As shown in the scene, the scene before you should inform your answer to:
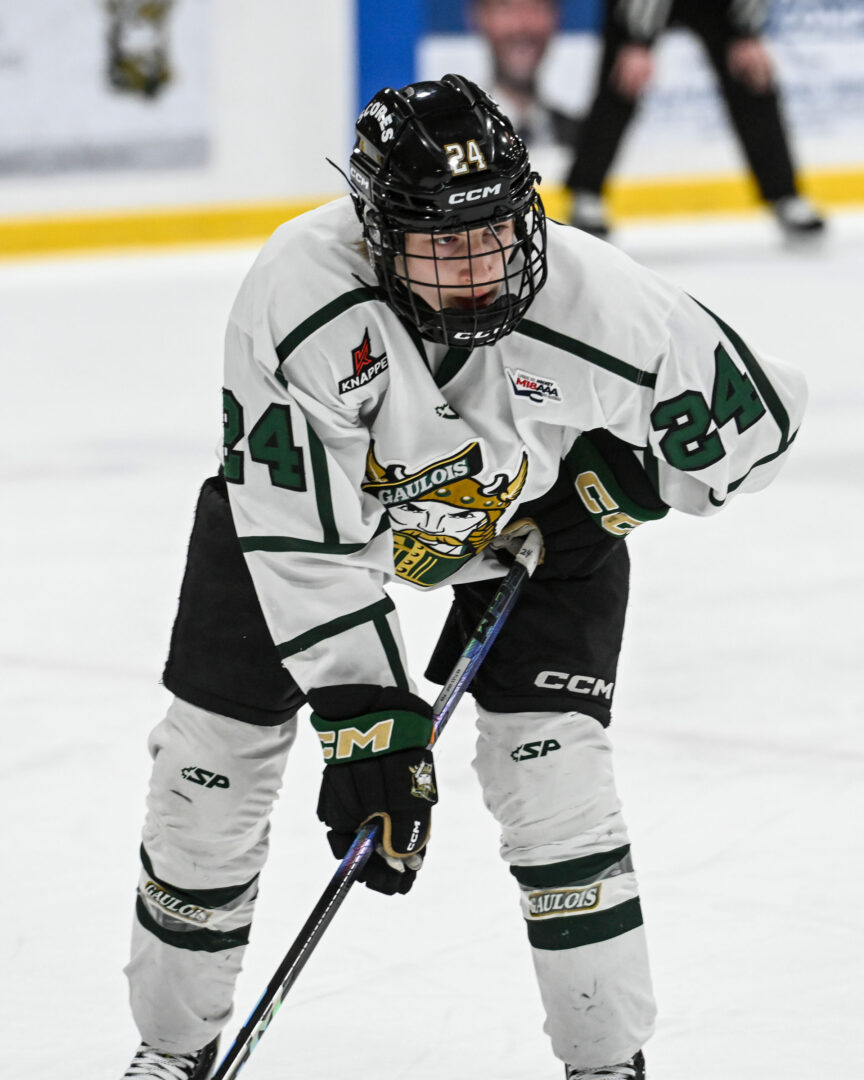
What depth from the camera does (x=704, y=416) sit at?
1.66 m

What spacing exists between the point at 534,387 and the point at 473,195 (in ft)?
0.63

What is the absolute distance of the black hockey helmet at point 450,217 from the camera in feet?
5.05

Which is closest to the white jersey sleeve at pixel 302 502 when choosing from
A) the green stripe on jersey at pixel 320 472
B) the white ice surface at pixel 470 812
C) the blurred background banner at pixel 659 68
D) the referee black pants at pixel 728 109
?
the green stripe on jersey at pixel 320 472

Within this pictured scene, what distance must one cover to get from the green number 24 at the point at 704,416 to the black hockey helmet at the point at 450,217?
182 millimetres

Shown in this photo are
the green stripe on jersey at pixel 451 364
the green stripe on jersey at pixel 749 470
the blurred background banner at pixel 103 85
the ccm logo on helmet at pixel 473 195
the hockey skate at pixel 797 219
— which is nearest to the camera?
the ccm logo on helmet at pixel 473 195

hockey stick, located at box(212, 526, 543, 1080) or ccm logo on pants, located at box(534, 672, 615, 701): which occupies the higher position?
ccm logo on pants, located at box(534, 672, 615, 701)

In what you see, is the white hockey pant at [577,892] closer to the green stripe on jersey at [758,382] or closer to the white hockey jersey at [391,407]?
the white hockey jersey at [391,407]

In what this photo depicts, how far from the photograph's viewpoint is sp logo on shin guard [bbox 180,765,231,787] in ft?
5.65

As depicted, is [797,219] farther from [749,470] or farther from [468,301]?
[468,301]

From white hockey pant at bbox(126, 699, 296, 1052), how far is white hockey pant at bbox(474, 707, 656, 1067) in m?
0.25

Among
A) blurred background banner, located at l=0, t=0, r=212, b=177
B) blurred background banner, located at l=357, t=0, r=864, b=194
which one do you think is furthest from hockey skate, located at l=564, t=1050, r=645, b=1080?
blurred background banner, located at l=357, t=0, r=864, b=194

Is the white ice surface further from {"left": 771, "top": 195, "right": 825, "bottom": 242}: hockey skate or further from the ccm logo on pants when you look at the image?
{"left": 771, "top": 195, "right": 825, "bottom": 242}: hockey skate

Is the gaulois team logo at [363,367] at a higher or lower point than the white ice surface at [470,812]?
higher

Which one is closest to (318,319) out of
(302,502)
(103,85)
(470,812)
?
(302,502)
